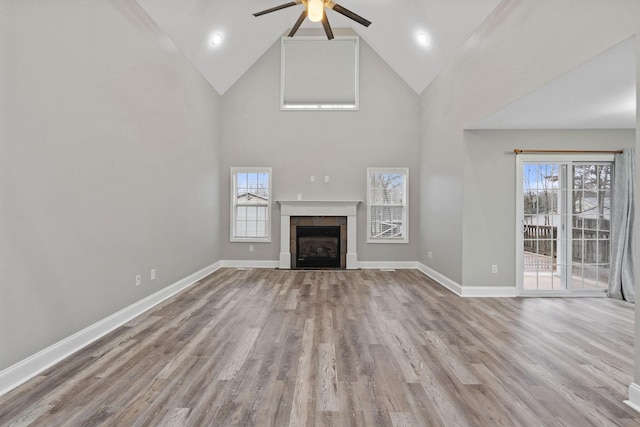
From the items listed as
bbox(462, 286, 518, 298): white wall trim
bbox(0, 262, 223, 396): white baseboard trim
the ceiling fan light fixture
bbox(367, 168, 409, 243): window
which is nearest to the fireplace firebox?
bbox(367, 168, 409, 243): window

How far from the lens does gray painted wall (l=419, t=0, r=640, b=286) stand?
94.5 inches

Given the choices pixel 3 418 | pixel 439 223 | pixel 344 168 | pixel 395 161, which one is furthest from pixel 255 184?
pixel 3 418

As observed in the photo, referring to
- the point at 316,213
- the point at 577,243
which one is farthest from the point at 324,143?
the point at 577,243

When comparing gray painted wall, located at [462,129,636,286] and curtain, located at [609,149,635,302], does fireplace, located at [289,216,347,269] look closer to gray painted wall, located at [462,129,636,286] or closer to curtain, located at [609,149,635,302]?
gray painted wall, located at [462,129,636,286]

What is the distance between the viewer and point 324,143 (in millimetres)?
6789

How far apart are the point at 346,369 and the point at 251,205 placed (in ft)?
15.8

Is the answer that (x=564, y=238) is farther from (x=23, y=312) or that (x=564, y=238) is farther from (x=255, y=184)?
(x=23, y=312)

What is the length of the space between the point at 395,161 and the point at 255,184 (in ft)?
9.57

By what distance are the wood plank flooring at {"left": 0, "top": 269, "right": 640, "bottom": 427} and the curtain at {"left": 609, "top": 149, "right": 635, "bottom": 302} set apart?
705mm

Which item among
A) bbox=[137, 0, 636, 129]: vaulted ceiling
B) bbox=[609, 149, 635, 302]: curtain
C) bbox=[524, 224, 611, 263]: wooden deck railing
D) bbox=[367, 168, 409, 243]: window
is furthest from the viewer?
bbox=[367, 168, 409, 243]: window

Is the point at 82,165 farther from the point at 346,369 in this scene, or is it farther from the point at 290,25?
the point at 290,25

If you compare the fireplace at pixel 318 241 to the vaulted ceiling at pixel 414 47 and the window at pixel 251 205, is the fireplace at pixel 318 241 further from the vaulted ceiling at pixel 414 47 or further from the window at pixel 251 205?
the vaulted ceiling at pixel 414 47

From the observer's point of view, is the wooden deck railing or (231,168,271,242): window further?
(231,168,271,242): window

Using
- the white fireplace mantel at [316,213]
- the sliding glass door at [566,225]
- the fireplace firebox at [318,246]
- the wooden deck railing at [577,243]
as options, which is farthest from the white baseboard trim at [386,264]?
the wooden deck railing at [577,243]
